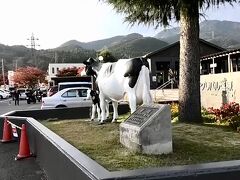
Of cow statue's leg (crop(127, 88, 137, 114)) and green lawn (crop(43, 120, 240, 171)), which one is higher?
cow statue's leg (crop(127, 88, 137, 114))

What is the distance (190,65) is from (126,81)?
2379mm

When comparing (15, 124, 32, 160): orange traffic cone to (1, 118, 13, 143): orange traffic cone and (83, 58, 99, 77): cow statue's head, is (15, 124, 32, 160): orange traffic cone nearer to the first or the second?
(83, 58, 99, 77): cow statue's head

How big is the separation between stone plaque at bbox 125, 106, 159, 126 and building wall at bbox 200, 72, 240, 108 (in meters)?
7.02

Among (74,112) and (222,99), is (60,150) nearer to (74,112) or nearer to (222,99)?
(222,99)

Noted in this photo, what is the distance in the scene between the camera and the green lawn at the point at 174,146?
6734 millimetres

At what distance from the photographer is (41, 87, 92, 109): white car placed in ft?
74.0

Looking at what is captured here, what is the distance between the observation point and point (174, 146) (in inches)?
310

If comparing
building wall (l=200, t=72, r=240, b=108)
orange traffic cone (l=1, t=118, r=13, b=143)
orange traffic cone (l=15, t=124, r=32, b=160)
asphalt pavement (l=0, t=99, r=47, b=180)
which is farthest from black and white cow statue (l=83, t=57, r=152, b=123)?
building wall (l=200, t=72, r=240, b=108)

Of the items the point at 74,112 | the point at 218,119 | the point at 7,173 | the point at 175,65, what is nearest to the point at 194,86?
the point at 218,119

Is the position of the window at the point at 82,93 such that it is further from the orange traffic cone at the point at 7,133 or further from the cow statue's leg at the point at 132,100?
the cow statue's leg at the point at 132,100

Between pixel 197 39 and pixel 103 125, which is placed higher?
pixel 197 39

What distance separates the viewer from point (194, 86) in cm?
1189

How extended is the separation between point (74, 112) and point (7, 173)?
846 cm

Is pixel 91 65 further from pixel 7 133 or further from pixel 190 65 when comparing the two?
pixel 7 133
